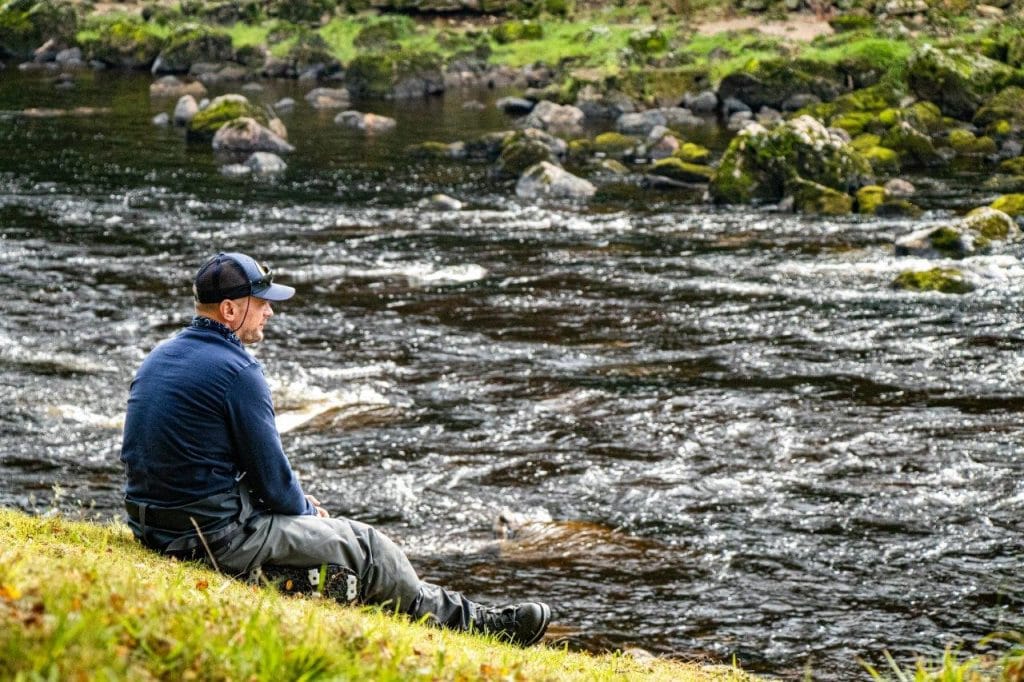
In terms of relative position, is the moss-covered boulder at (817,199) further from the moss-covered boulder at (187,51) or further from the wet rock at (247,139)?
the moss-covered boulder at (187,51)

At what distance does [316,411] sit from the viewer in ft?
50.5

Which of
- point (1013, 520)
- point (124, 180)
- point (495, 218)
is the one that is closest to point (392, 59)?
point (124, 180)

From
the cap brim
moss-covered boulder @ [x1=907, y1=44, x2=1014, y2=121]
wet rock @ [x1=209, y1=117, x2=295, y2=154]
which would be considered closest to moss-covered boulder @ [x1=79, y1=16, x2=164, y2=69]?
wet rock @ [x1=209, y1=117, x2=295, y2=154]

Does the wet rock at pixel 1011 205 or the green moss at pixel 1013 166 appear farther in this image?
the green moss at pixel 1013 166

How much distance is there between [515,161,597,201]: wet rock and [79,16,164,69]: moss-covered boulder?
38.0m

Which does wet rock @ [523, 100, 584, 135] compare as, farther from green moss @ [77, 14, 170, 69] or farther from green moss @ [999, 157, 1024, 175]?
green moss @ [77, 14, 170, 69]

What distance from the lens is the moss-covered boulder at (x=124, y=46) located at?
63.8m

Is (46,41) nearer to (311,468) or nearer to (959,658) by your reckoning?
(311,468)

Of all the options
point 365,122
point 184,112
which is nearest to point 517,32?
point 365,122

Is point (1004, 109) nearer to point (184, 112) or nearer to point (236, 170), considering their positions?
point (236, 170)

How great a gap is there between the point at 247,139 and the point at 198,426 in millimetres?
31453

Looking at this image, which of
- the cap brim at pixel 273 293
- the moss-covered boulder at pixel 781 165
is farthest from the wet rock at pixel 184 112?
the cap brim at pixel 273 293

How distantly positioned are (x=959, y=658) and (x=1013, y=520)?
2.87m

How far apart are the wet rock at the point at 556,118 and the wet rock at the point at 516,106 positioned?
865 mm
